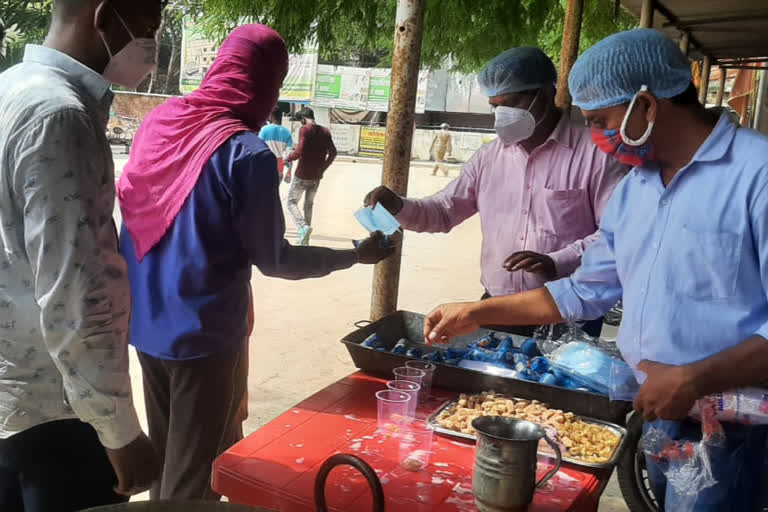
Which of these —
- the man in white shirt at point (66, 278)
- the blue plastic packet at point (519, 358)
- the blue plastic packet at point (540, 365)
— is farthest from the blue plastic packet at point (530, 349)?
the man in white shirt at point (66, 278)

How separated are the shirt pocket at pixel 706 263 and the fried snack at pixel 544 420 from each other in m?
0.50

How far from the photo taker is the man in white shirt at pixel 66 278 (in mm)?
1367

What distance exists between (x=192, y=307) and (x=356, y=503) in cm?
102

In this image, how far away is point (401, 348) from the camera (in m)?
2.49

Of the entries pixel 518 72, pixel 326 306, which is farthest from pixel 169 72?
pixel 518 72

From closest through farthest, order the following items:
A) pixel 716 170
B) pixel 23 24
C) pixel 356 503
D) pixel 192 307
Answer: pixel 356 503 < pixel 716 170 < pixel 192 307 < pixel 23 24

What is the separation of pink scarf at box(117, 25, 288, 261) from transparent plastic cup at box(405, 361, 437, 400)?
3.09 ft

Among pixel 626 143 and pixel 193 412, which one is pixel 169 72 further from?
pixel 626 143

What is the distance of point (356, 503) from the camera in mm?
1603

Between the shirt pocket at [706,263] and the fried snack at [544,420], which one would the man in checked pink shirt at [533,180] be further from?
the shirt pocket at [706,263]

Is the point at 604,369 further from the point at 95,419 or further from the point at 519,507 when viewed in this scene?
the point at 95,419

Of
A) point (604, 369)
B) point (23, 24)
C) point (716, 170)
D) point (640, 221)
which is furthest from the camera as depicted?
point (23, 24)

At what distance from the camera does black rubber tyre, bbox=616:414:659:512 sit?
198 cm

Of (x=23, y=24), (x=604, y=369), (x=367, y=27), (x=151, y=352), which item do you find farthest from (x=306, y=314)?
(x=23, y=24)
